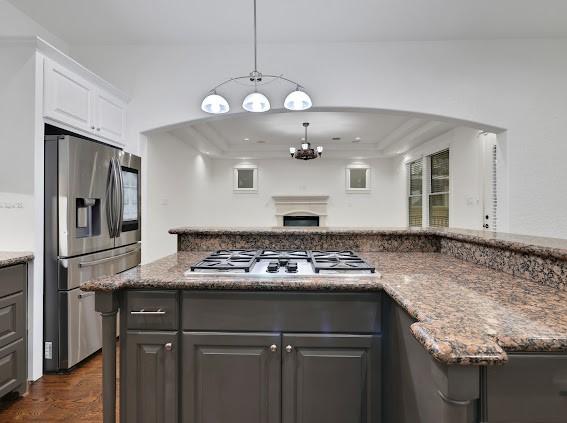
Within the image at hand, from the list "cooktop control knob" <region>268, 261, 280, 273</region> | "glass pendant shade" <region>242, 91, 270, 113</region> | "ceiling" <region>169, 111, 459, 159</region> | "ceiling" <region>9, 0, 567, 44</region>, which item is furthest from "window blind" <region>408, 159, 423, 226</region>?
"cooktop control knob" <region>268, 261, 280, 273</region>

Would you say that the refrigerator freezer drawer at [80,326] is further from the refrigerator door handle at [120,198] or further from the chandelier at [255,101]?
the chandelier at [255,101]

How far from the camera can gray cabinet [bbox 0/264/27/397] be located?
2057 millimetres

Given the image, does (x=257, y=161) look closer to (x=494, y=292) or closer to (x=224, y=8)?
(x=224, y=8)

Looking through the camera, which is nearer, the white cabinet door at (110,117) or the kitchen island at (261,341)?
the kitchen island at (261,341)

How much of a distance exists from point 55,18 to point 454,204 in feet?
18.1

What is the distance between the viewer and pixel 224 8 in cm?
278

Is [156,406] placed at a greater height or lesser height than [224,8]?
lesser

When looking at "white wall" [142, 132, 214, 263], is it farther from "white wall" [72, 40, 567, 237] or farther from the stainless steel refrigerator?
"white wall" [72, 40, 567, 237]

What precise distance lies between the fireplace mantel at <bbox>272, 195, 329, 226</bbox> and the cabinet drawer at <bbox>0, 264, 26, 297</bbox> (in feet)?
21.8

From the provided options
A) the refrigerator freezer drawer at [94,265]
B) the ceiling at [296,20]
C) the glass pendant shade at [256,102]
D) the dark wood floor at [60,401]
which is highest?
the ceiling at [296,20]

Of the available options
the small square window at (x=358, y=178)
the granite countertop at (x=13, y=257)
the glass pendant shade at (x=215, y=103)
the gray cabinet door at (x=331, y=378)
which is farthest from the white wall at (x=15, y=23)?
the small square window at (x=358, y=178)

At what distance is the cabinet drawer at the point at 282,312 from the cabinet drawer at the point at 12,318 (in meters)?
1.44

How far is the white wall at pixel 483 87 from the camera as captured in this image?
10.9 ft

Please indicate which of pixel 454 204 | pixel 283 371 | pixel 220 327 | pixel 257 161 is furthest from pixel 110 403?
pixel 257 161
